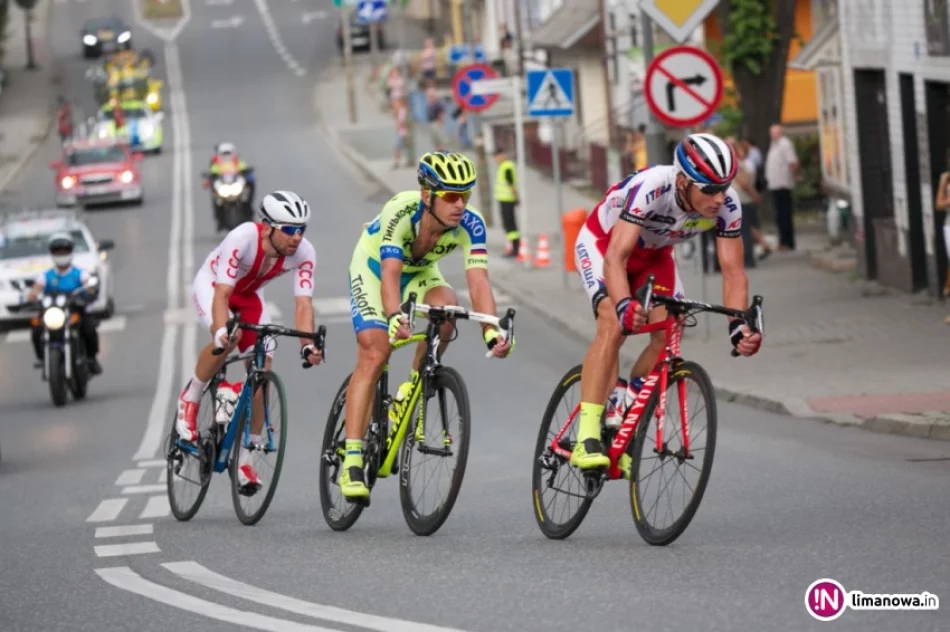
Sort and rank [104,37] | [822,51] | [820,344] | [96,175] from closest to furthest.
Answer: [820,344]
[822,51]
[96,175]
[104,37]

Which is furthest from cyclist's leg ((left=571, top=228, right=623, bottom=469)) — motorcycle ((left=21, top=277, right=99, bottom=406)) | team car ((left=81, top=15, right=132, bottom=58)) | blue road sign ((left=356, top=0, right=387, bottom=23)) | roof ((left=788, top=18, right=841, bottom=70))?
team car ((left=81, top=15, right=132, bottom=58))

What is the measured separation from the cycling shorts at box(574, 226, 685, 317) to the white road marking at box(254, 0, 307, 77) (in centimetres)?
7488

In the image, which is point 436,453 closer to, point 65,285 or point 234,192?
point 65,285

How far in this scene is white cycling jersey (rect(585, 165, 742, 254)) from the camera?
9500mm

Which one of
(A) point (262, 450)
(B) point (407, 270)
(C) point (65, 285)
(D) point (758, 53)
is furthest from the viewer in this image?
(D) point (758, 53)

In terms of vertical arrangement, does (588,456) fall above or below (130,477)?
above

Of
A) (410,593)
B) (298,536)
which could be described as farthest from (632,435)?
(298,536)

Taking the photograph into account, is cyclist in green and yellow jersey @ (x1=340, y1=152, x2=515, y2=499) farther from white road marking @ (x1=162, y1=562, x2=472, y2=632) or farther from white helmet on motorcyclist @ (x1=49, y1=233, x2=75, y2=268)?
white helmet on motorcyclist @ (x1=49, y1=233, x2=75, y2=268)

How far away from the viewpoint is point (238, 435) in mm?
11805

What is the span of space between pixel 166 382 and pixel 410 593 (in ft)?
48.5

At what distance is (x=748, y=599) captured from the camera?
26.5ft

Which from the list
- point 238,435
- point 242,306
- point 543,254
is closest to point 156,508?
point 238,435

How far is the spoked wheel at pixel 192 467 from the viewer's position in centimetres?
1220

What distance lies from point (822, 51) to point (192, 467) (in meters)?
21.3
